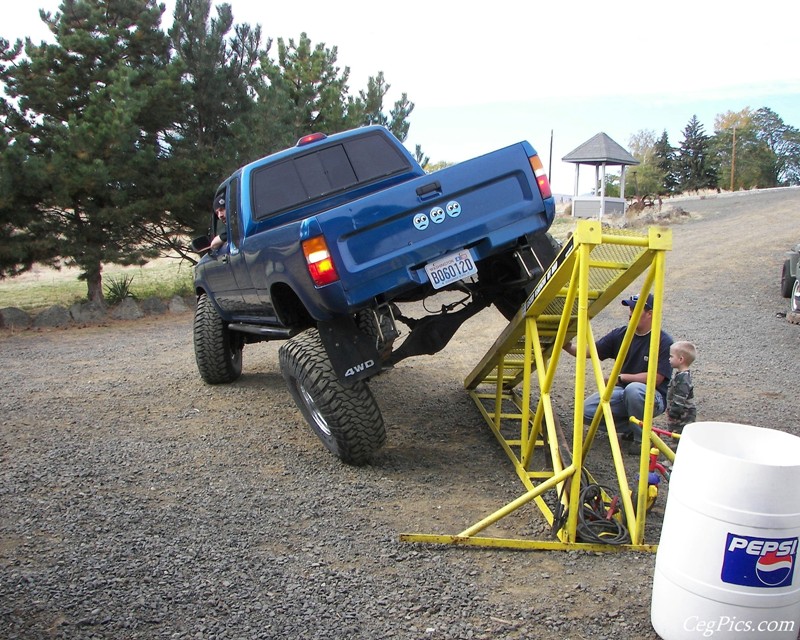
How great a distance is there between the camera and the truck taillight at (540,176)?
4.96 metres

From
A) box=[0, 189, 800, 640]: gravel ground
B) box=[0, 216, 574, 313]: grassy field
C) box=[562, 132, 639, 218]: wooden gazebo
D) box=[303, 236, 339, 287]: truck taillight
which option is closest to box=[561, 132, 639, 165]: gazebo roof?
box=[562, 132, 639, 218]: wooden gazebo

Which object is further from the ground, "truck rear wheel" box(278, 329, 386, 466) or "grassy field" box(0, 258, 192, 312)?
"truck rear wheel" box(278, 329, 386, 466)

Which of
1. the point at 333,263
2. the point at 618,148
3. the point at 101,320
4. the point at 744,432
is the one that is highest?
the point at 618,148

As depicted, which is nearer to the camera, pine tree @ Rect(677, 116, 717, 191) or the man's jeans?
the man's jeans

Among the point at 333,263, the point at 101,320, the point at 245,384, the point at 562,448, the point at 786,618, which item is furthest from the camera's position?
the point at 101,320

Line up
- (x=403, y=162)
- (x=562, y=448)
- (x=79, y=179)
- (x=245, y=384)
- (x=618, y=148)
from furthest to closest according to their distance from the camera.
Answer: (x=618, y=148) → (x=79, y=179) → (x=245, y=384) → (x=403, y=162) → (x=562, y=448)

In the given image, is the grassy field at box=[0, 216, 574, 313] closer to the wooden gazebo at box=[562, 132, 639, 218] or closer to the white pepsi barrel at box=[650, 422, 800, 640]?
the wooden gazebo at box=[562, 132, 639, 218]

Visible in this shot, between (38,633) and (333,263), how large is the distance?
7.92 feet

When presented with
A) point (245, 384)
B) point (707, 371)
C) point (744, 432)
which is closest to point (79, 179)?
point (245, 384)

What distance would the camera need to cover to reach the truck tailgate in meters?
4.55

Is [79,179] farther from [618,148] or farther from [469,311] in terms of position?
[618,148]

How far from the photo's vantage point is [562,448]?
5383 mm

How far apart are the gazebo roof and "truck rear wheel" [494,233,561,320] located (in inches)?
986

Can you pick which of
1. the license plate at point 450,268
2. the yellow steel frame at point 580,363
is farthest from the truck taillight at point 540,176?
the license plate at point 450,268
